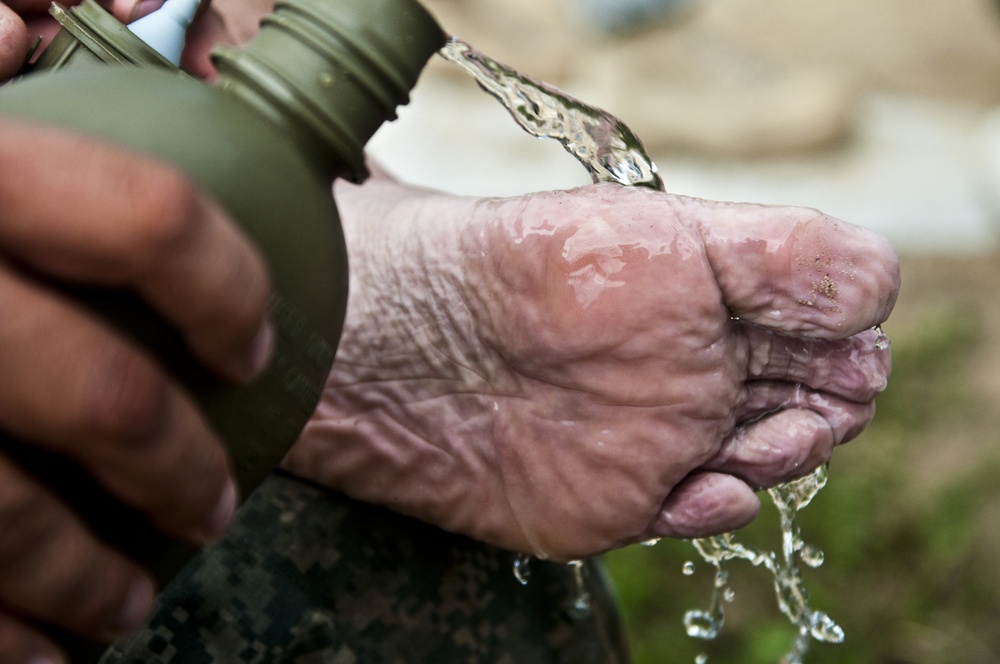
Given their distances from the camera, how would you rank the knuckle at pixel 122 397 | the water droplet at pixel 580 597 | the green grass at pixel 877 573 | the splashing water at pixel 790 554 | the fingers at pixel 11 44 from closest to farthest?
1. the knuckle at pixel 122 397
2. the fingers at pixel 11 44
3. the splashing water at pixel 790 554
4. the water droplet at pixel 580 597
5. the green grass at pixel 877 573

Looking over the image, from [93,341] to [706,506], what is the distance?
19.0 inches

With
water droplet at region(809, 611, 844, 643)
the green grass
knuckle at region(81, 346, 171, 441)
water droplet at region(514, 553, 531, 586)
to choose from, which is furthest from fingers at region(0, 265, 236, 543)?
the green grass

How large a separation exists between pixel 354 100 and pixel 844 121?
2789 mm

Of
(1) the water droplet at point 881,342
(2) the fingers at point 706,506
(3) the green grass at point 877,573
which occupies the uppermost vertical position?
(1) the water droplet at point 881,342

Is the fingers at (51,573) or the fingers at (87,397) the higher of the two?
the fingers at (87,397)

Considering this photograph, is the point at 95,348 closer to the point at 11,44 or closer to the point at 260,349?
the point at 260,349

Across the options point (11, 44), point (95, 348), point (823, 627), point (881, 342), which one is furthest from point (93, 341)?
point (823, 627)

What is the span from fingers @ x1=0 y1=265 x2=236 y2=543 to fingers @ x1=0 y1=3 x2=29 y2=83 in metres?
0.31

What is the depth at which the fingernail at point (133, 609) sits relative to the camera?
533 millimetres

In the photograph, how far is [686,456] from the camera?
30.9 inches

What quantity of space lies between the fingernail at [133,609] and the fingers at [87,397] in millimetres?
67

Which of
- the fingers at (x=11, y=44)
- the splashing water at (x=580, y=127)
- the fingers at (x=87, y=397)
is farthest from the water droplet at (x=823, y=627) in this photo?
the fingers at (x=11, y=44)

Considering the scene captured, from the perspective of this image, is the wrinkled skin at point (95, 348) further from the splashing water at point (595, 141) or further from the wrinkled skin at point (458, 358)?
the splashing water at point (595, 141)

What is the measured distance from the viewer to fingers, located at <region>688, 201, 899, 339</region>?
2.43ft
